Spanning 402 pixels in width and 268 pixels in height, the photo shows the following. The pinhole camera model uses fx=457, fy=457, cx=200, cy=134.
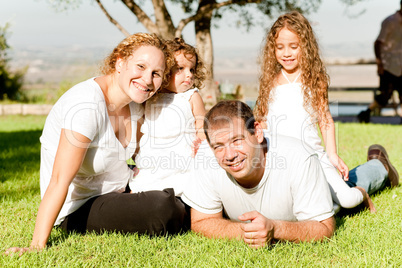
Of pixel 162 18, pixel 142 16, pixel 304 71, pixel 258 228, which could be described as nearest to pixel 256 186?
pixel 258 228

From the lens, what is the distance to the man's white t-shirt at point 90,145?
3092 mm

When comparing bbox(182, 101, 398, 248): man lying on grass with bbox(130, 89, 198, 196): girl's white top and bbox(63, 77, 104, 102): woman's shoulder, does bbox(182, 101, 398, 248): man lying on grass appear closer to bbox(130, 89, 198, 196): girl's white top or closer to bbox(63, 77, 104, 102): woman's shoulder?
bbox(130, 89, 198, 196): girl's white top

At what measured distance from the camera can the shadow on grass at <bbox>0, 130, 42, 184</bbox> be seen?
5598mm

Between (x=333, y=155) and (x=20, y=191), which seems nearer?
(x=333, y=155)

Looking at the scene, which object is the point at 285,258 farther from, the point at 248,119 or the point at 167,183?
the point at 167,183

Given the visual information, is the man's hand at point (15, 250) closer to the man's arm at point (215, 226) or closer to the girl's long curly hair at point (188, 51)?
the man's arm at point (215, 226)

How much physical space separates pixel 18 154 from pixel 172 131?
407 cm

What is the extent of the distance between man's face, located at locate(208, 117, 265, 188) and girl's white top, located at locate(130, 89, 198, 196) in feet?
2.47

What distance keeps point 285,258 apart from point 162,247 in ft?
2.77

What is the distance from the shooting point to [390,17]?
1071 cm

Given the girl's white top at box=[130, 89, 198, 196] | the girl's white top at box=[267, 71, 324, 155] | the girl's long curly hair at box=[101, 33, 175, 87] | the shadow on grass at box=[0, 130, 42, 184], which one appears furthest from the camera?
the shadow on grass at box=[0, 130, 42, 184]

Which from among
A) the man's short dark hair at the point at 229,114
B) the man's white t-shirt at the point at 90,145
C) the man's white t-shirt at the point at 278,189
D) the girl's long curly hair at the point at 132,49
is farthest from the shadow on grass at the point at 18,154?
the man's short dark hair at the point at 229,114

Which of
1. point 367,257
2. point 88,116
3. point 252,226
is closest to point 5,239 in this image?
point 88,116

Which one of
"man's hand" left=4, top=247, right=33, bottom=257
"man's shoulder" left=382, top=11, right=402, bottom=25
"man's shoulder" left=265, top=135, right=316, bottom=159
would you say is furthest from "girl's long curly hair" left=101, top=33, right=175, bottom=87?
"man's shoulder" left=382, top=11, right=402, bottom=25
